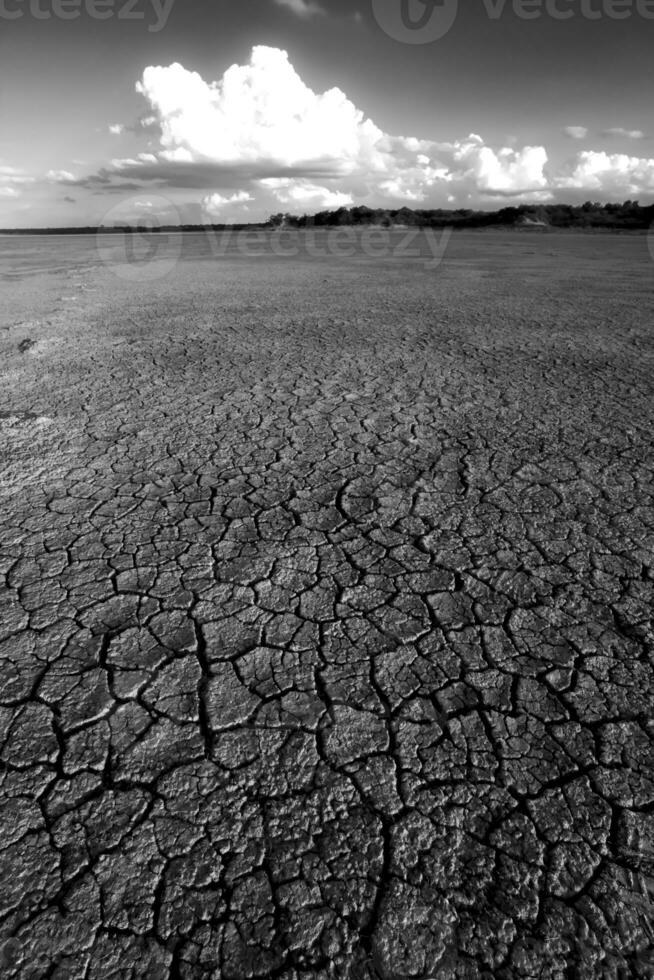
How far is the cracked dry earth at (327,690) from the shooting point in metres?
1.40

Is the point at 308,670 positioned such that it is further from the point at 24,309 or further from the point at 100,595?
the point at 24,309

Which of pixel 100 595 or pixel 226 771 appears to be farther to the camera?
pixel 100 595

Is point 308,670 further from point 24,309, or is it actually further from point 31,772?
point 24,309

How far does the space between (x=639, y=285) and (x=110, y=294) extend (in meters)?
12.6

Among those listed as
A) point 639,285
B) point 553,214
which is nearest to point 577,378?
point 639,285

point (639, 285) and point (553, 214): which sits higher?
point (553, 214)

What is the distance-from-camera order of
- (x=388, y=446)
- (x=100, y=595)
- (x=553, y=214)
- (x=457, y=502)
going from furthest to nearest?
(x=553, y=214)
(x=388, y=446)
(x=457, y=502)
(x=100, y=595)

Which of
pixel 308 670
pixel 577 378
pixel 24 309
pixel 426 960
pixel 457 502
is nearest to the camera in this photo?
pixel 426 960

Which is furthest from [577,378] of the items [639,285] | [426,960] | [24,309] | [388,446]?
[24,309]

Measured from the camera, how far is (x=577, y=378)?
19.0 feet

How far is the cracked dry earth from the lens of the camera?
1.40m

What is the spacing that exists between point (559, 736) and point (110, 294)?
1320 cm

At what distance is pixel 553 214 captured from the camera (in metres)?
59.9

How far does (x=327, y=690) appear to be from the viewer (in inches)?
81.4
